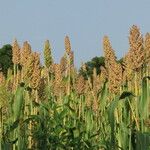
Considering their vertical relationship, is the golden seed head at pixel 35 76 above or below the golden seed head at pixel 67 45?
below

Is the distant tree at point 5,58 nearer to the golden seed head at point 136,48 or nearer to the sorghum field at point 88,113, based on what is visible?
the sorghum field at point 88,113

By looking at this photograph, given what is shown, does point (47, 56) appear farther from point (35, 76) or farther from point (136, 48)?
point (136, 48)

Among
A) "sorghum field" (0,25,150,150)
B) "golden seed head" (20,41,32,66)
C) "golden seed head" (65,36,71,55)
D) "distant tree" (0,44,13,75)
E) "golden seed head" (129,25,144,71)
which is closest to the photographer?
"sorghum field" (0,25,150,150)

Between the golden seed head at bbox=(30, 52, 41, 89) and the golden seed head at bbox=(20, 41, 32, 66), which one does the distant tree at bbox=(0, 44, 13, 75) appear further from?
the golden seed head at bbox=(30, 52, 41, 89)

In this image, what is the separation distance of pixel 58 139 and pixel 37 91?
57 cm

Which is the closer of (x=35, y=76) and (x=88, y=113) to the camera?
(x=35, y=76)

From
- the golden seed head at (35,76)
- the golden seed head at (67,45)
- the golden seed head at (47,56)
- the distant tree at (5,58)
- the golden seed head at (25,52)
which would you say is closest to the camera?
the golden seed head at (35,76)

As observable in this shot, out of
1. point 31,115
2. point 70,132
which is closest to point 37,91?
point 31,115

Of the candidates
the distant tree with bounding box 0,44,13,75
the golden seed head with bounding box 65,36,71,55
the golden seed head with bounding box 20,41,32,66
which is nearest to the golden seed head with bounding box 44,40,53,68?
the golden seed head with bounding box 65,36,71,55

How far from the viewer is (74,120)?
5.25 m

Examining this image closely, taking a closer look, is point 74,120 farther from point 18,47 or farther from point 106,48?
point 18,47

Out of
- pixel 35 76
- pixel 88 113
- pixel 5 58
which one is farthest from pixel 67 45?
pixel 5 58

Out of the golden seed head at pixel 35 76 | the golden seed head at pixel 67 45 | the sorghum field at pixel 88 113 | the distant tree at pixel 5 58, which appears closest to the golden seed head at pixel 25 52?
the sorghum field at pixel 88 113

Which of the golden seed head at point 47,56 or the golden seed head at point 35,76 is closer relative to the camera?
the golden seed head at point 35,76
